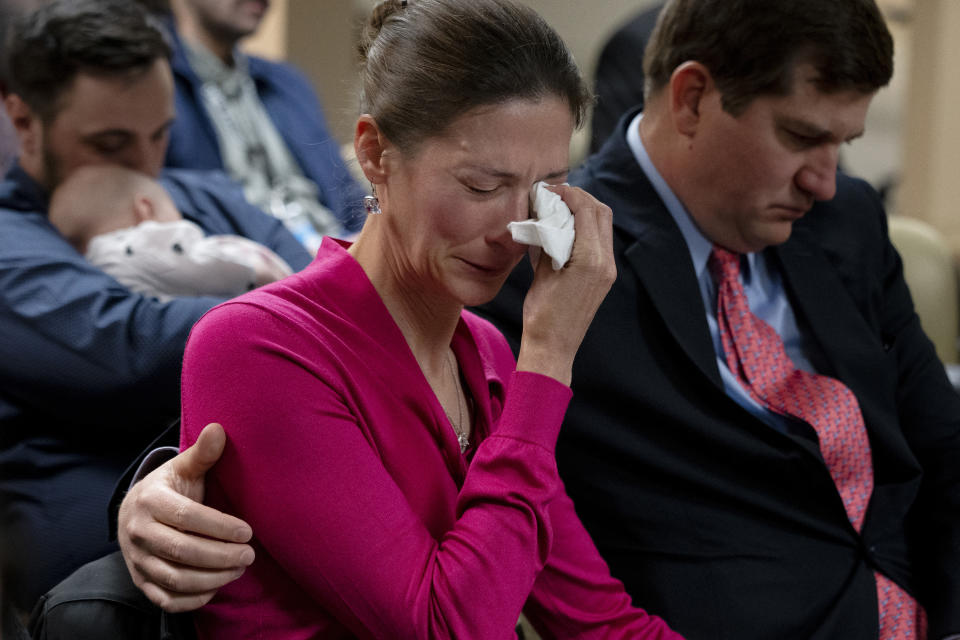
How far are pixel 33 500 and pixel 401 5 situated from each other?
33.1 inches

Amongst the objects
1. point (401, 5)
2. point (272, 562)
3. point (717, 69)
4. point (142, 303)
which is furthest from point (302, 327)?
point (717, 69)

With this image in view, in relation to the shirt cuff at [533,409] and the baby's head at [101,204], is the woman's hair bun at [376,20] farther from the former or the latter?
the baby's head at [101,204]

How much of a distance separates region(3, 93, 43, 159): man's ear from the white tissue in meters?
1.00

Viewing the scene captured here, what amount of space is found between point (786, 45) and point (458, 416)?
682mm

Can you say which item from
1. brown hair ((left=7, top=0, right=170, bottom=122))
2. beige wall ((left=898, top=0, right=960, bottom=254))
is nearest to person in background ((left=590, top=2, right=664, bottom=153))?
brown hair ((left=7, top=0, right=170, bottom=122))

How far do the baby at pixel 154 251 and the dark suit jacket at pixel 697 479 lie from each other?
406 millimetres

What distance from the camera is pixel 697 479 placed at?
134 cm

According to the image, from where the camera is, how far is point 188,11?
114 inches

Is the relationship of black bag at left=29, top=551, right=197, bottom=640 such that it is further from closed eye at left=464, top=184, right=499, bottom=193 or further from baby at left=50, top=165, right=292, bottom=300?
baby at left=50, top=165, right=292, bottom=300

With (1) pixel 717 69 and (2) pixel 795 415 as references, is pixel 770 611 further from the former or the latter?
(1) pixel 717 69

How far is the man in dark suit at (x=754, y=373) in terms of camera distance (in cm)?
134

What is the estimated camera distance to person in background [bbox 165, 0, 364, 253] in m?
2.57

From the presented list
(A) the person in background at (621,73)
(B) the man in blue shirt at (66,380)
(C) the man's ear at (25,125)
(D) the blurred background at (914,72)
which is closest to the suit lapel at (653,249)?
(B) the man in blue shirt at (66,380)

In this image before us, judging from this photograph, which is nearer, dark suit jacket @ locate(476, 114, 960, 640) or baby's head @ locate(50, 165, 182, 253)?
dark suit jacket @ locate(476, 114, 960, 640)
